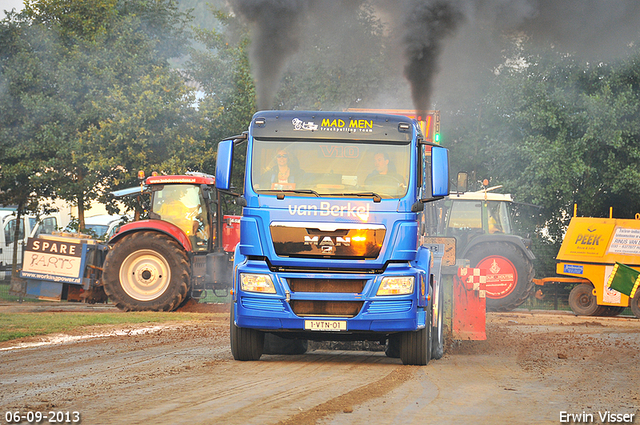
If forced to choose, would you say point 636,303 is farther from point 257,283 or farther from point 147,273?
point 257,283

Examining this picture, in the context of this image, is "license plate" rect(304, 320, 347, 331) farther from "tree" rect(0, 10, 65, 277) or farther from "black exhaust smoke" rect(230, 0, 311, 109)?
"tree" rect(0, 10, 65, 277)

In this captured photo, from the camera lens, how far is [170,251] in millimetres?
17719

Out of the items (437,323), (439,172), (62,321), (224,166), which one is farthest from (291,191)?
(62,321)

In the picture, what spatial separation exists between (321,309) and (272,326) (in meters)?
0.58

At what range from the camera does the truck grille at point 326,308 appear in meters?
9.27

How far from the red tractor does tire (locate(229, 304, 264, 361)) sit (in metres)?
7.86

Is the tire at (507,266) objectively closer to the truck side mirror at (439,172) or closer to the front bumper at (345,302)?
the truck side mirror at (439,172)

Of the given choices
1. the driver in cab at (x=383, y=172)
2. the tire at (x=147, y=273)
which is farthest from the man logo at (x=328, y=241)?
the tire at (x=147, y=273)

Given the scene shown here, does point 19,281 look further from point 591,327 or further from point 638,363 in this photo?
point 638,363

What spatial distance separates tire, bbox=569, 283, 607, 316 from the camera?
21.2 metres

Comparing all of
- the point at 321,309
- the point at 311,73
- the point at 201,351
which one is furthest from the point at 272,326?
the point at 311,73

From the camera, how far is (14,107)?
2691cm

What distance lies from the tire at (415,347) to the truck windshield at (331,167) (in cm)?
164

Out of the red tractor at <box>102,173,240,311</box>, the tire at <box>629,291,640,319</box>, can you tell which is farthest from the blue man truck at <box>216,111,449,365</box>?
the tire at <box>629,291,640,319</box>
